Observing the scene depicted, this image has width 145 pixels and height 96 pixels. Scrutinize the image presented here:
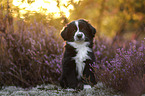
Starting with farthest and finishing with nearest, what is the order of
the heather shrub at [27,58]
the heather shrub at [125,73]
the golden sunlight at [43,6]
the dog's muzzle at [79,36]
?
the golden sunlight at [43,6] < the heather shrub at [27,58] < the dog's muzzle at [79,36] < the heather shrub at [125,73]

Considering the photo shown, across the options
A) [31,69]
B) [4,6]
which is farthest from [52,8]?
[31,69]

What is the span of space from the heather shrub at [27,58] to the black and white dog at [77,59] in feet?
2.33

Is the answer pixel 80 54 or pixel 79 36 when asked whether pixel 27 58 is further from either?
pixel 79 36

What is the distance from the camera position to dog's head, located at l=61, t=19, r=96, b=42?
384cm

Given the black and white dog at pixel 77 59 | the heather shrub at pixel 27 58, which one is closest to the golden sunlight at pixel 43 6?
the heather shrub at pixel 27 58

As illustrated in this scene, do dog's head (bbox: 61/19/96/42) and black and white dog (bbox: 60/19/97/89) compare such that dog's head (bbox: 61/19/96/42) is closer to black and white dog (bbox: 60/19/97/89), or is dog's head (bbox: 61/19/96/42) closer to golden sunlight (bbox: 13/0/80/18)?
black and white dog (bbox: 60/19/97/89)

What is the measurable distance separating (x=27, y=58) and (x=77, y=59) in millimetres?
1747

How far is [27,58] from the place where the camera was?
5031mm

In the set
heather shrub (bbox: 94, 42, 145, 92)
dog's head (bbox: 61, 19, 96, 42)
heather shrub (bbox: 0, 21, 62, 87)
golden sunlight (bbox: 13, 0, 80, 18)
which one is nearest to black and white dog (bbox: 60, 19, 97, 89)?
dog's head (bbox: 61, 19, 96, 42)

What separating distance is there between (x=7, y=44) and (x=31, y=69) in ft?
3.26

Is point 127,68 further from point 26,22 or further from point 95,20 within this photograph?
point 95,20

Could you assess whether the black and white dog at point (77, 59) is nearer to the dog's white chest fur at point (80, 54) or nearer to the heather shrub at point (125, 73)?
the dog's white chest fur at point (80, 54)

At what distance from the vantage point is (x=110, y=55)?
5551mm

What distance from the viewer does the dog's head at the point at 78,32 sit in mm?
3838
